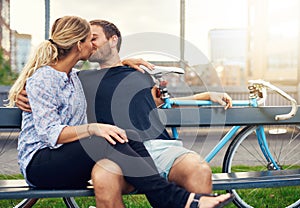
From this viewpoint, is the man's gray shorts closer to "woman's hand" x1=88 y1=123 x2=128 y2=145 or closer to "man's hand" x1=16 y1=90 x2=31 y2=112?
"woman's hand" x1=88 y1=123 x2=128 y2=145

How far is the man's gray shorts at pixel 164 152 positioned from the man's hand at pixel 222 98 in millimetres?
404

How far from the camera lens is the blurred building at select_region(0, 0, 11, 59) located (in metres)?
5.13

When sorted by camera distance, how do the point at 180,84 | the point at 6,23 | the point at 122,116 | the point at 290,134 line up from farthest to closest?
1. the point at 180,84
2. the point at 6,23
3. the point at 290,134
4. the point at 122,116

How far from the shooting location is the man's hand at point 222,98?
7.38 feet

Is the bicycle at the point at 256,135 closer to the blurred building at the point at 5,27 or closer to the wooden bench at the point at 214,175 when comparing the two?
the wooden bench at the point at 214,175

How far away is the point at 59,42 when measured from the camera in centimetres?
182

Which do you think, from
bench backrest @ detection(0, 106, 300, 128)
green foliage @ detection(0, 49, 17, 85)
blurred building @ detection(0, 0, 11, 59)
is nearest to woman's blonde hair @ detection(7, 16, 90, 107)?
bench backrest @ detection(0, 106, 300, 128)

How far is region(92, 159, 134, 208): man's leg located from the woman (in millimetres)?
30

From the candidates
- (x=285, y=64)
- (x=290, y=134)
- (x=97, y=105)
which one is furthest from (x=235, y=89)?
(x=97, y=105)

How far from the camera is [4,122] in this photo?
1988 millimetres

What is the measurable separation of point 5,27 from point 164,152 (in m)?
3.83

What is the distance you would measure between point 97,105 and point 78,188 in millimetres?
325

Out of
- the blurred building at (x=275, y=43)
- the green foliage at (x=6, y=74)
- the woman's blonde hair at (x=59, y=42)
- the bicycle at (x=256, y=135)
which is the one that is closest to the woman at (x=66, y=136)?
the woman's blonde hair at (x=59, y=42)

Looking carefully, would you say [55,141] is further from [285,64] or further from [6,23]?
[285,64]
